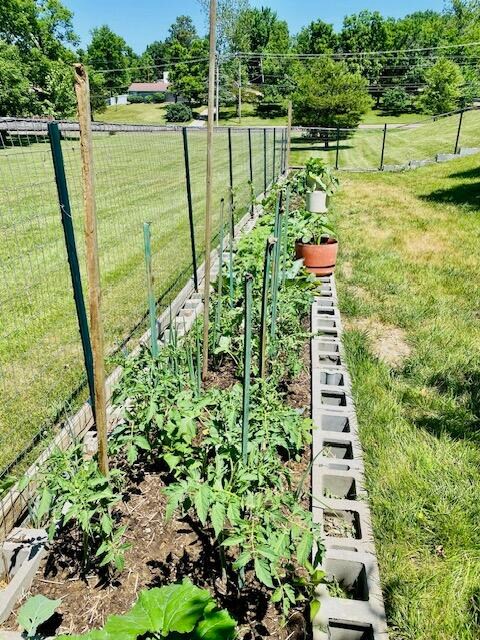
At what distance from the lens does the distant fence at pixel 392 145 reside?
1664 cm

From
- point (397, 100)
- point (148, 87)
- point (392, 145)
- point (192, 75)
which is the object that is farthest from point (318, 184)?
point (148, 87)

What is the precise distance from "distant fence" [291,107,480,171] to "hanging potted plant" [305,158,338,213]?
10.5 m

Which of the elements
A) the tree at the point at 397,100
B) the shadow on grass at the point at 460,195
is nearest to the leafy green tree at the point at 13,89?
the shadow on grass at the point at 460,195

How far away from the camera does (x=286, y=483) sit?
228cm

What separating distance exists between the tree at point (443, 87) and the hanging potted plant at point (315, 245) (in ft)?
107

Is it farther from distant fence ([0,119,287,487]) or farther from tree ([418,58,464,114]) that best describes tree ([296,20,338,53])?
distant fence ([0,119,287,487])

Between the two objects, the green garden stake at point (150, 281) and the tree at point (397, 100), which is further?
the tree at point (397, 100)

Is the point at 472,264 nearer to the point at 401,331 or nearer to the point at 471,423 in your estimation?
the point at 401,331

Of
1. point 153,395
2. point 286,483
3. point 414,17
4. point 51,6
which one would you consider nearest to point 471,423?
point 286,483

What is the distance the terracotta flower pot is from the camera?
4.86 meters

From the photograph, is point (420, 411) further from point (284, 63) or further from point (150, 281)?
point (284, 63)

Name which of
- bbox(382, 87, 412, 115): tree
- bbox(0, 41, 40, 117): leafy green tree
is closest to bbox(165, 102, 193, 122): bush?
bbox(0, 41, 40, 117): leafy green tree

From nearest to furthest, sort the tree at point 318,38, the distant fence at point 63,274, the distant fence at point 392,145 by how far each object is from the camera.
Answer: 1. the distant fence at point 63,274
2. the distant fence at point 392,145
3. the tree at point 318,38

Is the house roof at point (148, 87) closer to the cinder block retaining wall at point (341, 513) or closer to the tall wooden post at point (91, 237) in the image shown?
the cinder block retaining wall at point (341, 513)
